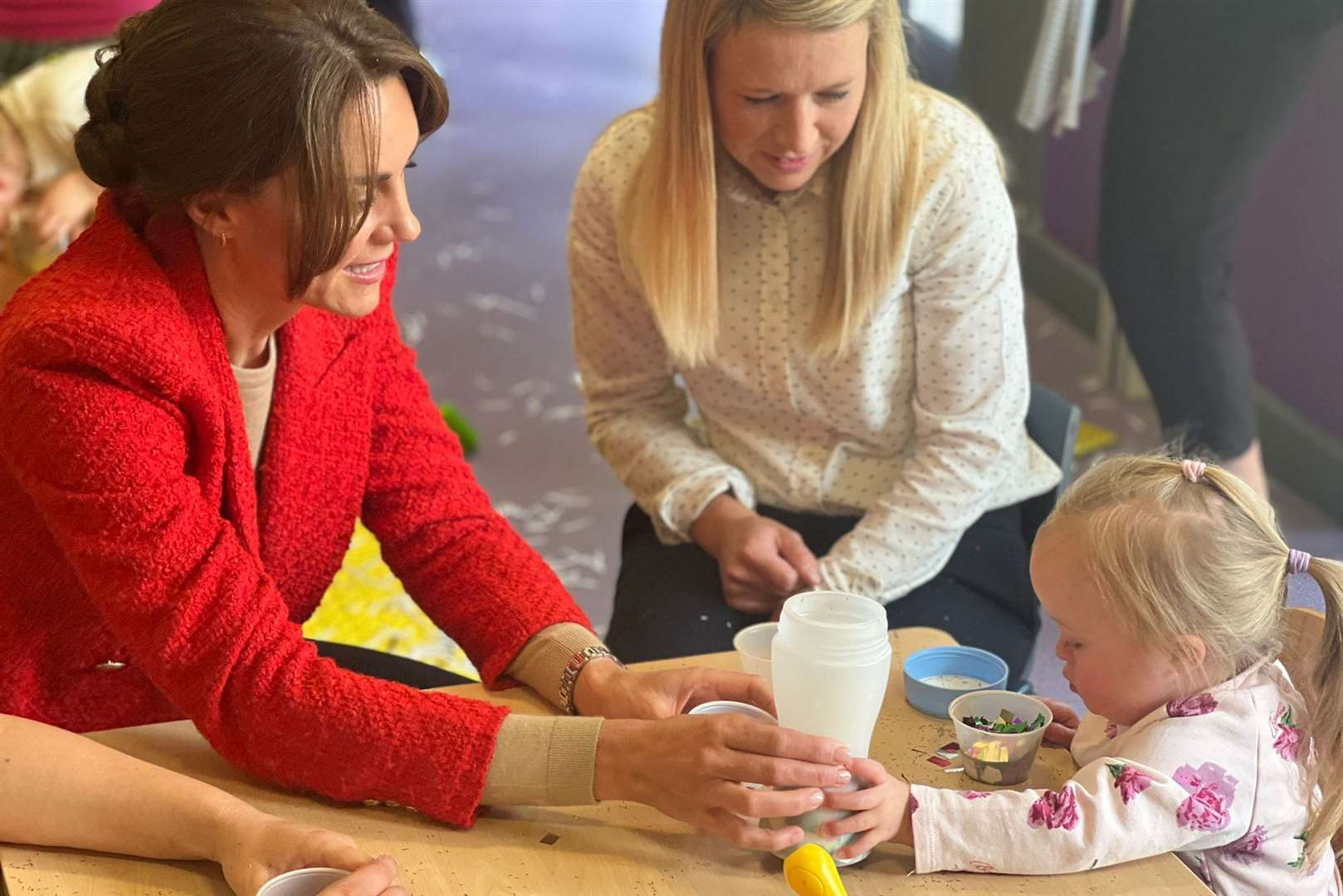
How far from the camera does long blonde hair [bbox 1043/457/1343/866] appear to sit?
4.07ft

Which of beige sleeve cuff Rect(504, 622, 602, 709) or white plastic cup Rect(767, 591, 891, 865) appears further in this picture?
beige sleeve cuff Rect(504, 622, 602, 709)

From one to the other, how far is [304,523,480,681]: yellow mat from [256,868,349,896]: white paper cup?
4.47 ft

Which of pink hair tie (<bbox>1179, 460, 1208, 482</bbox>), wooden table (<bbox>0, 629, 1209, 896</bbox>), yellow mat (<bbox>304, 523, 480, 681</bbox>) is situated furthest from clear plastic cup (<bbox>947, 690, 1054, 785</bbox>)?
yellow mat (<bbox>304, 523, 480, 681</bbox>)

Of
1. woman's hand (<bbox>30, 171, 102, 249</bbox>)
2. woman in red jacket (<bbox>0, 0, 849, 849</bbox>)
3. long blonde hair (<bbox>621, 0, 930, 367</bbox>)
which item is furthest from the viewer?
woman's hand (<bbox>30, 171, 102, 249</bbox>)

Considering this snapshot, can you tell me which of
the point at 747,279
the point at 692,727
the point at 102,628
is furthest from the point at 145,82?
the point at 747,279

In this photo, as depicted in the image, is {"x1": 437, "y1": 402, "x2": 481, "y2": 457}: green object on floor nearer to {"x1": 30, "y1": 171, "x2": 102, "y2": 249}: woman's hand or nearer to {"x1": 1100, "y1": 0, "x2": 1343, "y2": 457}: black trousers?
{"x1": 30, "y1": 171, "x2": 102, "y2": 249}: woman's hand

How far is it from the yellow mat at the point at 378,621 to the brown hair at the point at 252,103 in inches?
48.7

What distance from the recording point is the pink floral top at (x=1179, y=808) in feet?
3.77

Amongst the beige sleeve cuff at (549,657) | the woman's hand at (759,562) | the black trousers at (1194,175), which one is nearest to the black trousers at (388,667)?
the beige sleeve cuff at (549,657)

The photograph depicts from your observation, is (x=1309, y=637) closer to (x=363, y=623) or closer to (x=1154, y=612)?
(x=1154, y=612)

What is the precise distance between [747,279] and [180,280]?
79 cm

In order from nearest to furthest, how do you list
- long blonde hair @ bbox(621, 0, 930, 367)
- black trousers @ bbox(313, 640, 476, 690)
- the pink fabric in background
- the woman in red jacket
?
the woman in red jacket → black trousers @ bbox(313, 640, 476, 690) → long blonde hair @ bbox(621, 0, 930, 367) → the pink fabric in background

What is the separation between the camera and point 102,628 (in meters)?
1.39

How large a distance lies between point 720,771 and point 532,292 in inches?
137
